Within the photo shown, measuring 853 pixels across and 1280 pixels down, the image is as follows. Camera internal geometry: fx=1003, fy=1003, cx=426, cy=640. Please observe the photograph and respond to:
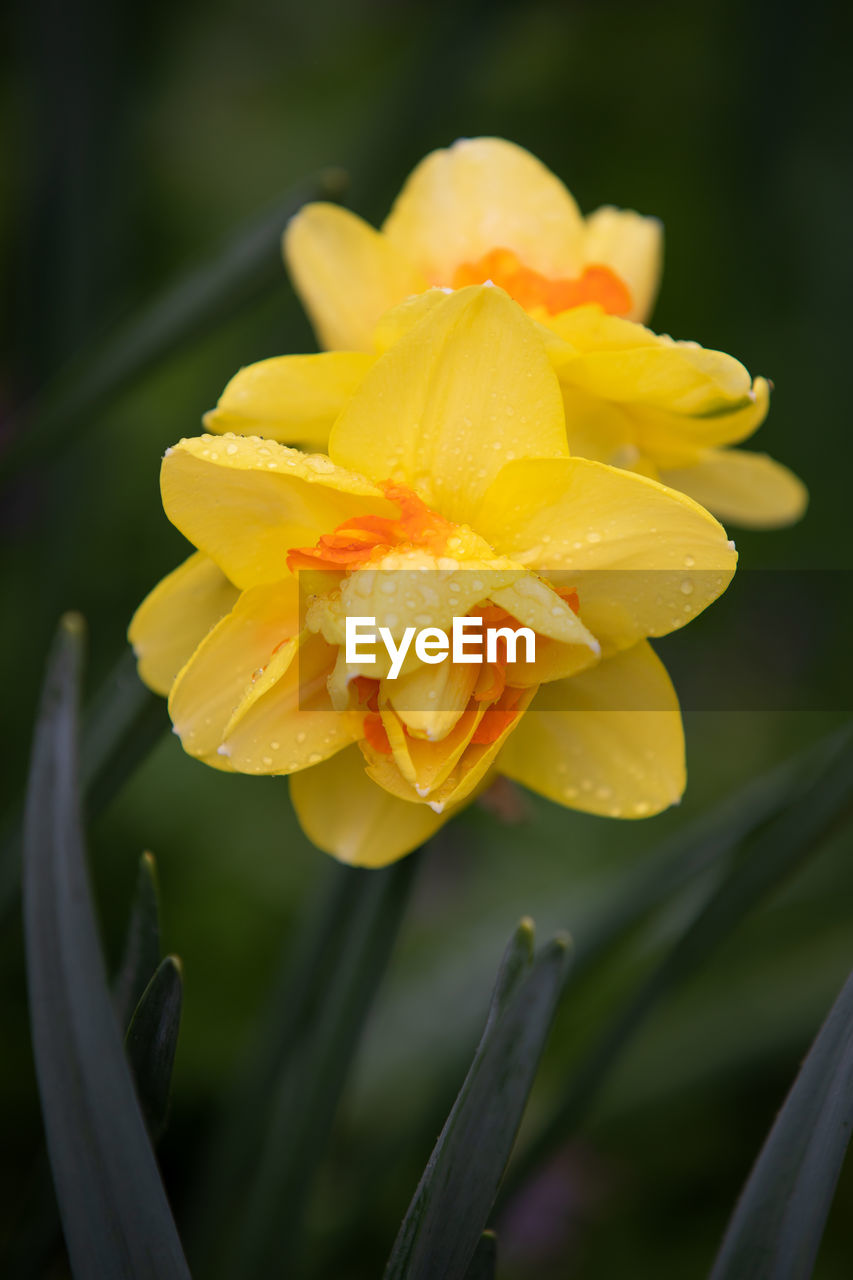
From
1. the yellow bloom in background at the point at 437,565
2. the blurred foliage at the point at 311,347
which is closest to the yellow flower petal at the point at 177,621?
the yellow bloom in background at the point at 437,565

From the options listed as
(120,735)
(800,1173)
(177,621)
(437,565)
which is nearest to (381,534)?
(437,565)

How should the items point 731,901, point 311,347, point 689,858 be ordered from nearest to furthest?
point 731,901 → point 689,858 → point 311,347

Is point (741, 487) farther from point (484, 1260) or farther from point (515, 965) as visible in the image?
point (484, 1260)

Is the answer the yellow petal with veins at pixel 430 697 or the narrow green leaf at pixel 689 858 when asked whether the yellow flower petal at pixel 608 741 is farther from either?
the narrow green leaf at pixel 689 858

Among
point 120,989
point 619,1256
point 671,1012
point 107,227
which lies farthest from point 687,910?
point 107,227

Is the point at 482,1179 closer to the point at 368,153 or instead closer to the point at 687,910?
the point at 687,910

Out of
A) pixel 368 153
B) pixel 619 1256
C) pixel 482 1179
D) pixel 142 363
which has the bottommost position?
A: pixel 619 1256

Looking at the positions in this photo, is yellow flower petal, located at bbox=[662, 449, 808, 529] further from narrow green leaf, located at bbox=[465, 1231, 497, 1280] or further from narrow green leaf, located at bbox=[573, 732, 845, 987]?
narrow green leaf, located at bbox=[465, 1231, 497, 1280]

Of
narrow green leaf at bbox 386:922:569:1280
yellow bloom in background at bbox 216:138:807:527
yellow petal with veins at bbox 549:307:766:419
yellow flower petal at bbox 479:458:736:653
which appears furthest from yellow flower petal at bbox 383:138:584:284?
narrow green leaf at bbox 386:922:569:1280
